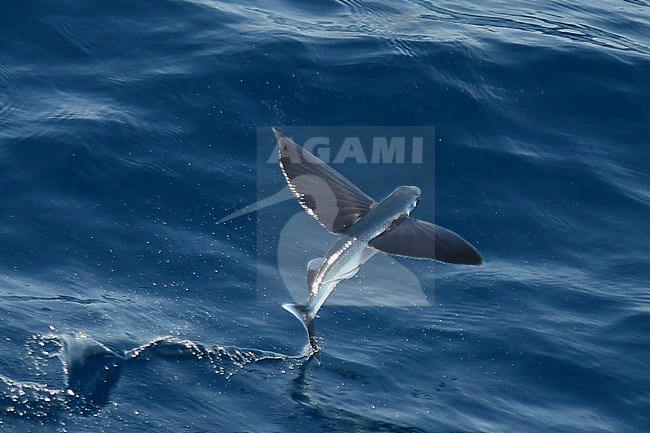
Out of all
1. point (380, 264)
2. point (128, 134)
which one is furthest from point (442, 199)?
point (128, 134)

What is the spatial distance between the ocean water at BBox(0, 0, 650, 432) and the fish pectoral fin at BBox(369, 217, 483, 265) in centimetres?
186

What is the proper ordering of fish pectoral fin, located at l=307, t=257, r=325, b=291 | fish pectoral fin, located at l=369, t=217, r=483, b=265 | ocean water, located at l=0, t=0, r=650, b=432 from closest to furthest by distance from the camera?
fish pectoral fin, located at l=369, t=217, r=483, b=265
fish pectoral fin, located at l=307, t=257, r=325, b=291
ocean water, located at l=0, t=0, r=650, b=432

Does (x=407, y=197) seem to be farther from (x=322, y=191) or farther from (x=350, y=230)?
(x=322, y=191)

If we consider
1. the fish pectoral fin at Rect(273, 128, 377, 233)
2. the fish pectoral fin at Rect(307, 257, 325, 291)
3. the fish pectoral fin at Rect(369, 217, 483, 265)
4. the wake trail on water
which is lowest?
the wake trail on water

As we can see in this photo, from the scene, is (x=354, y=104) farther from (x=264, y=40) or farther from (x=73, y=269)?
(x=73, y=269)

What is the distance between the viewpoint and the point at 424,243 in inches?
385

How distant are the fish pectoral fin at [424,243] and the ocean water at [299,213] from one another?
6.09ft

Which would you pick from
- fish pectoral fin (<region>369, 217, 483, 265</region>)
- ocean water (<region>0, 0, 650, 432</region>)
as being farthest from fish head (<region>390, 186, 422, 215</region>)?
ocean water (<region>0, 0, 650, 432</region>)

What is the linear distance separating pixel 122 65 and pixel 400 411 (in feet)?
26.7

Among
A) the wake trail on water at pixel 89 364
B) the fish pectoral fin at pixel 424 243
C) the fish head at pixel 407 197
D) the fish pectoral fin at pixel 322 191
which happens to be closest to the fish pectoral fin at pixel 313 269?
the fish pectoral fin at pixel 322 191

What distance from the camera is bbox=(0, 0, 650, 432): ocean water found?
35.9ft

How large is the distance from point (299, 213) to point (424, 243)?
4829 millimetres

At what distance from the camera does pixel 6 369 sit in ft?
34.5

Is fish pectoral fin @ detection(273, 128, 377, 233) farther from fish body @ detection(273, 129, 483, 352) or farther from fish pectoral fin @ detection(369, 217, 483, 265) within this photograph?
fish pectoral fin @ detection(369, 217, 483, 265)
